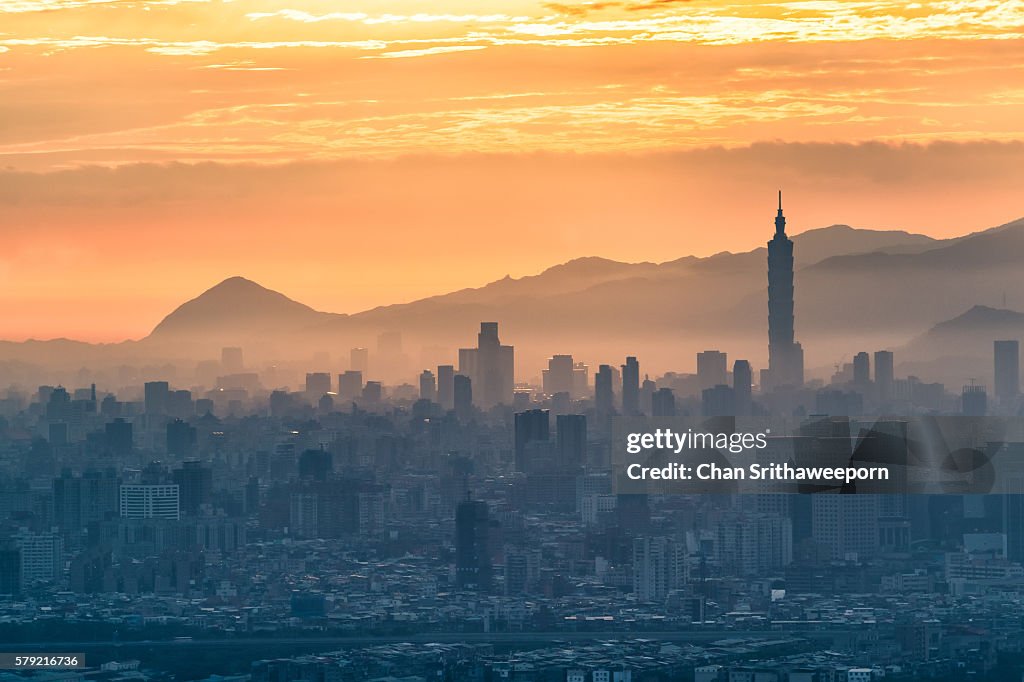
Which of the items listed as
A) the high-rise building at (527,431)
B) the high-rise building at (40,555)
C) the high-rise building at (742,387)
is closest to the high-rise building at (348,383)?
the high-rise building at (527,431)

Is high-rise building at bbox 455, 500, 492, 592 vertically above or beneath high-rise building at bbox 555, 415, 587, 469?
beneath

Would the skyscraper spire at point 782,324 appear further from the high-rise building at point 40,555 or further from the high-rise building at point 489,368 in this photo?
the high-rise building at point 40,555

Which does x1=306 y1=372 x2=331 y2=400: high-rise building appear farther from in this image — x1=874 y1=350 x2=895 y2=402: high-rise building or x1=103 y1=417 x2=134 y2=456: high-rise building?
x1=874 y1=350 x2=895 y2=402: high-rise building

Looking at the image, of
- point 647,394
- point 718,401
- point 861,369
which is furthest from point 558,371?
point 861,369

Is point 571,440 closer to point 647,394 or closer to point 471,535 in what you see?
point 647,394

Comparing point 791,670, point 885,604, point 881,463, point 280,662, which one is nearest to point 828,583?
point 885,604

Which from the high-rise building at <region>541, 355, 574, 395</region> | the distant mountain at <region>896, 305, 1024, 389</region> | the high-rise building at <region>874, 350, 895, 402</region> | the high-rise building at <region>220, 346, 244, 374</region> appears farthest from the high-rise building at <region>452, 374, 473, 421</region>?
the distant mountain at <region>896, 305, 1024, 389</region>
